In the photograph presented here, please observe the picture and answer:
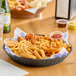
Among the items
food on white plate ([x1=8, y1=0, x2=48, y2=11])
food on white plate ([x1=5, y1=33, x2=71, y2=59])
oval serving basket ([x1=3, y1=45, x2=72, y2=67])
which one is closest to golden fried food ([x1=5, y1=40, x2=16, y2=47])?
food on white plate ([x1=5, y1=33, x2=71, y2=59])

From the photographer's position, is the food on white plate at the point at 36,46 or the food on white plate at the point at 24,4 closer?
the food on white plate at the point at 36,46

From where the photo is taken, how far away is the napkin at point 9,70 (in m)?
1.38

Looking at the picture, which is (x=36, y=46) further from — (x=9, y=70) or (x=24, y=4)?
(x=24, y=4)

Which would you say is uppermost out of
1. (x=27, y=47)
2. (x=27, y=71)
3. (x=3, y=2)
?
(x=3, y=2)

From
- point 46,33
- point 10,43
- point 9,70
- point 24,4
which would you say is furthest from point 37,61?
point 24,4

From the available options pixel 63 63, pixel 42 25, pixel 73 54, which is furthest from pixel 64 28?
pixel 63 63

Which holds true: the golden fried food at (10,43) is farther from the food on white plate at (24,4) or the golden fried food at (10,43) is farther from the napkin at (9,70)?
the food on white plate at (24,4)

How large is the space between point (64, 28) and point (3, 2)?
61 cm

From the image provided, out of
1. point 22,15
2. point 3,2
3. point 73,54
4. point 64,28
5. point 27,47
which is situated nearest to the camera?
point 27,47

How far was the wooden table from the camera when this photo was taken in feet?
4.73

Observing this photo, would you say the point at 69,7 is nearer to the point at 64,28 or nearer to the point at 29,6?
the point at 64,28

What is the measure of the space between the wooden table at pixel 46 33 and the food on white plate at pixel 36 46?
0.26ft

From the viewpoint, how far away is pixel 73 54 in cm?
169

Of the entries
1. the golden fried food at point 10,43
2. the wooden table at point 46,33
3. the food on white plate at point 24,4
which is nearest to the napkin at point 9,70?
the wooden table at point 46,33
